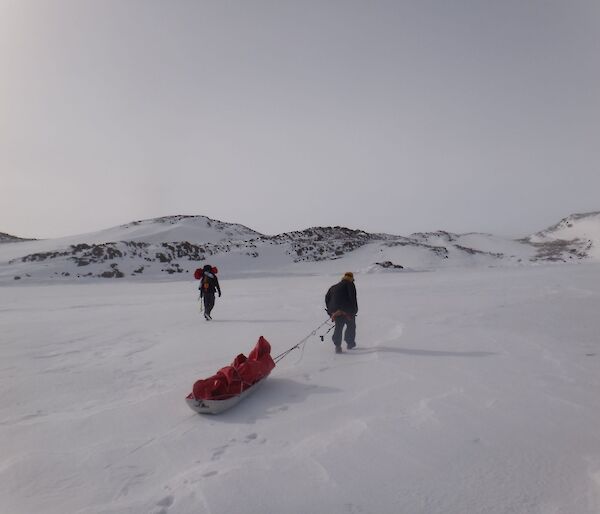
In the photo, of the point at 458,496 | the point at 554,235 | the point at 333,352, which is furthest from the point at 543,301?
the point at 554,235

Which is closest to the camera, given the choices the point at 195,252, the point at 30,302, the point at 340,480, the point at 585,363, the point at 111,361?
the point at 340,480

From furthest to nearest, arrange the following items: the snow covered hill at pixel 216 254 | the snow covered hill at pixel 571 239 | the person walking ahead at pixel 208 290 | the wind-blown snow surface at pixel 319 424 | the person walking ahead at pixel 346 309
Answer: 1. the snow covered hill at pixel 571 239
2. the snow covered hill at pixel 216 254
3. the person walking ahead at pixel 208 290
4. the person walking ahead at pixel 346 309
5. the wind-blown snow surface at pixel 319 424

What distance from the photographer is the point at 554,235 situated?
68.4 meters

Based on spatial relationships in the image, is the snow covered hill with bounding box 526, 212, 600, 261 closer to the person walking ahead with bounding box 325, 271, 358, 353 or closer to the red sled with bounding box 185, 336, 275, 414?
the person walking ahead with bounding box 325, 271, 358, 353

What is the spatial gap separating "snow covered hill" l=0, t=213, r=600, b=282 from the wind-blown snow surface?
65.6ft

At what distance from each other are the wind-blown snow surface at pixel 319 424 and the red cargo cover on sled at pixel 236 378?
257 millimetres

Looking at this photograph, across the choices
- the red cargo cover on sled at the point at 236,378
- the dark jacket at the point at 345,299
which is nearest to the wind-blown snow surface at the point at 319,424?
the red cargo cover on sled at the point at 236,378

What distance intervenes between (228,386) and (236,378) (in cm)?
18

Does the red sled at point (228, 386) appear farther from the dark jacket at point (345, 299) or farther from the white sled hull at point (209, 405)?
the dark jacket at point (345, 299)

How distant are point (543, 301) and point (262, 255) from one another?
25.3m

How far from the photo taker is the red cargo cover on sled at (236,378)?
17.0 feet

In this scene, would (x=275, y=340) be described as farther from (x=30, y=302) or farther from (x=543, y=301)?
(x=30, y=302)

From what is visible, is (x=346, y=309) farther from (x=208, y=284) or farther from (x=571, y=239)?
(x=571, y=239)

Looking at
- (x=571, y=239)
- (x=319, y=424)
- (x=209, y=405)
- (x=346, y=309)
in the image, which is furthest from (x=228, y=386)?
(x=571, y=239)
